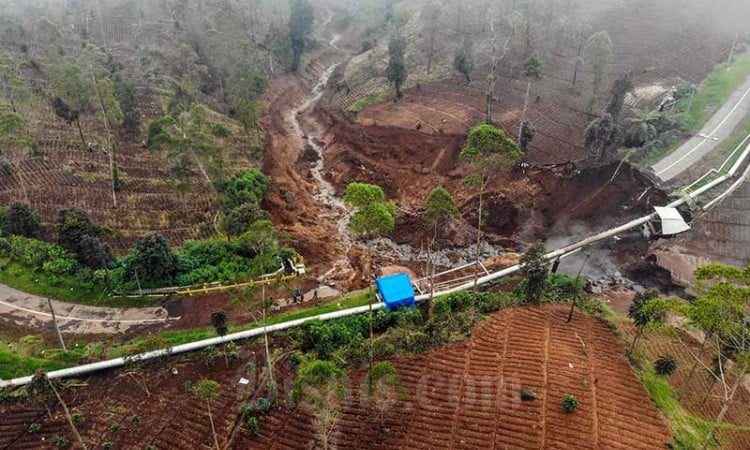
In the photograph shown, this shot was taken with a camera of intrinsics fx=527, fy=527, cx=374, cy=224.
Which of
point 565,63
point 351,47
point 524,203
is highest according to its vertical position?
point 351,47

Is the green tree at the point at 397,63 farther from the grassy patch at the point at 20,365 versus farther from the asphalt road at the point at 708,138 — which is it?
the grassy patch at the point at 20,365

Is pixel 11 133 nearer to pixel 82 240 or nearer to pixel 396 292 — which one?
pixel 82 240

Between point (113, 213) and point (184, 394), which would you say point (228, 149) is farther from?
point (184, 394)

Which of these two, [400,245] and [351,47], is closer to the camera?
[400,245]

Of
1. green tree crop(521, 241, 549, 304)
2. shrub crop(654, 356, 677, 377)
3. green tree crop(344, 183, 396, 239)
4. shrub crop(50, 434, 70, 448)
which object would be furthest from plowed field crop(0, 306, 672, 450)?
green tree crop(344, 183, 396, 239)

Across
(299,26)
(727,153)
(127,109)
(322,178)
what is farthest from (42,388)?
(299,26)

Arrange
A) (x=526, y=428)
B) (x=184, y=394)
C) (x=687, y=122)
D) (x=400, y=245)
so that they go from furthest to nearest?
1. (x=687, y=122)
2. (x=400, y=245)
3. (x=184, y=394)
4. (x=526, y=428)

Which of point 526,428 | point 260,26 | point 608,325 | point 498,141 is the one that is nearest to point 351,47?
point 260,26

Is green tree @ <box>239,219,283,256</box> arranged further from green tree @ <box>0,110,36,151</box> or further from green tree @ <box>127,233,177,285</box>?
green tree @ <box>0,110,36,151</box>
